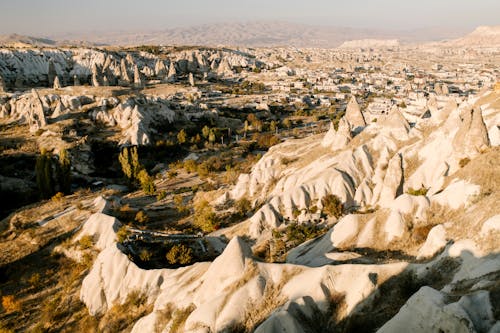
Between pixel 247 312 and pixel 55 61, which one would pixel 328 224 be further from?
pixel 55 61

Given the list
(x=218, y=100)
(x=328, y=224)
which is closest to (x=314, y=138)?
(x=328, y=224)

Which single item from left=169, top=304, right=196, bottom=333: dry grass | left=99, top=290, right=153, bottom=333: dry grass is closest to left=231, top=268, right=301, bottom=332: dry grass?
left=169, top=304, right=196, bottom=333: dry grass

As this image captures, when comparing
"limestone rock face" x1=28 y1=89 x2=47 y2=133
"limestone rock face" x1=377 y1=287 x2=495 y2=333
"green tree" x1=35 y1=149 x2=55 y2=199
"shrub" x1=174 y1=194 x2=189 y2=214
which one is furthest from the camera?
"limestone rock face" x1=28 y1=89 x2=47 y2=133

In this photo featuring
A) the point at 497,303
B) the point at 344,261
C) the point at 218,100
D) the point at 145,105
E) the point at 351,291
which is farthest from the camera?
the point at 218,100

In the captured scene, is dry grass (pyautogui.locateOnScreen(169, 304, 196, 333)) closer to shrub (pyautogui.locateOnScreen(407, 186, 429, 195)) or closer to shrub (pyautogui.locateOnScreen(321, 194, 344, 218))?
shrub (pyautogui.locateOnScreen(321, 194, 344, 218))

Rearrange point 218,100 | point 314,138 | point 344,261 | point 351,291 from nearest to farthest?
point 351,291 → point 344,261 → point 314,138 → point 218,100

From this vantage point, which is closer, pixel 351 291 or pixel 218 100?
pixel 351 291
